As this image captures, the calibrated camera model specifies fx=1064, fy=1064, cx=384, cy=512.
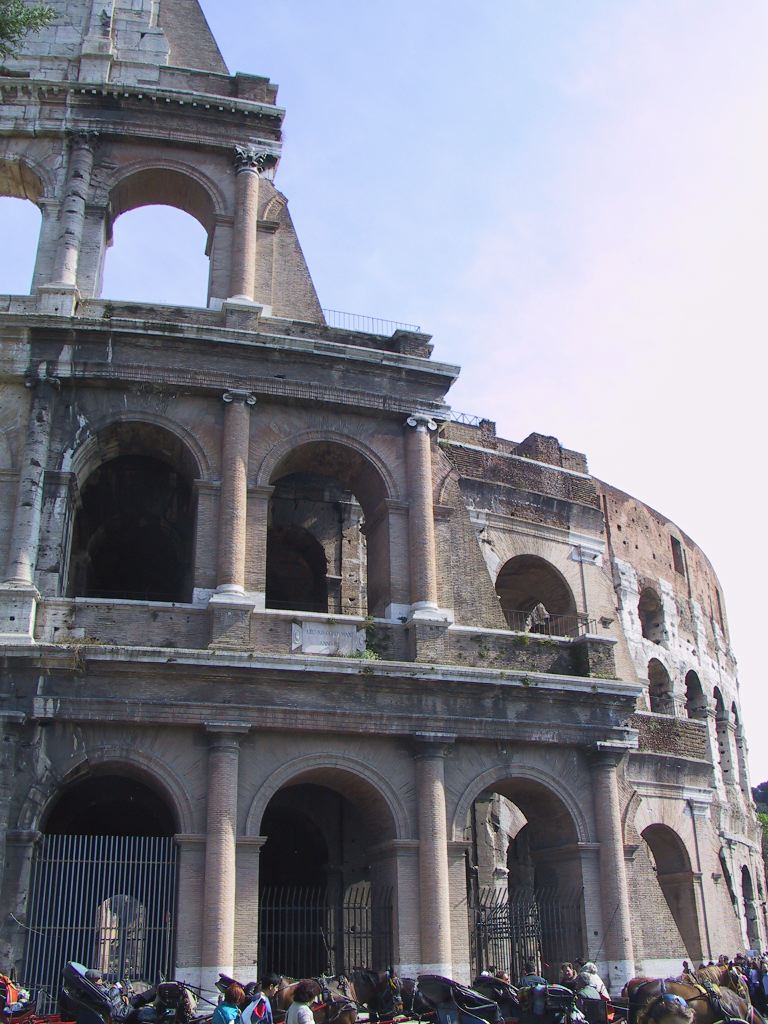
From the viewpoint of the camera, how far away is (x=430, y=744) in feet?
45.3

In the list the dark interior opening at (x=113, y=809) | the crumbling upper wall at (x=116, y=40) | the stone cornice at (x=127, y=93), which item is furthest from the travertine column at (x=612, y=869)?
the crumbling upper wall at (x=116, y=40)

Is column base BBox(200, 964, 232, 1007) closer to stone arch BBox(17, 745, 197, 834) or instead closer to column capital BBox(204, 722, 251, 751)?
stone arch BBox(17, 745, 197, 834)

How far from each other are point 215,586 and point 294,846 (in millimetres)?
4894

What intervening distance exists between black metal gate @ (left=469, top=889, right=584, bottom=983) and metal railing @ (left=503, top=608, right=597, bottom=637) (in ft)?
14.5

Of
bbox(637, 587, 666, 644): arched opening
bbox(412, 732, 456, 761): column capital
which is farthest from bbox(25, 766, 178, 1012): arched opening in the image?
bbox(637, 587, 666, 644): arched opening

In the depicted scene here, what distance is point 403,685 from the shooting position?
13.9m

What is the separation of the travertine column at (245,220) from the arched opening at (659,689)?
12.2 m

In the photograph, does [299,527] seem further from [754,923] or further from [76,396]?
[754,923]

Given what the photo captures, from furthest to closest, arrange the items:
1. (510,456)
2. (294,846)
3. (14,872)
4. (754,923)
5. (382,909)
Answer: (754,923), (510,456), (294,846), (382,909), (14,872)

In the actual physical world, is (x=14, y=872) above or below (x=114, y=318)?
below

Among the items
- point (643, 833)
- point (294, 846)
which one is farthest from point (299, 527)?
point (643, 833)

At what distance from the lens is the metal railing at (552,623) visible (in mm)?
18391

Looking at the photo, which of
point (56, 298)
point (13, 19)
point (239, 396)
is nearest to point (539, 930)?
point (239, 396)

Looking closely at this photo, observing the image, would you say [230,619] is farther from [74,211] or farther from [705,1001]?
[705,1001]
